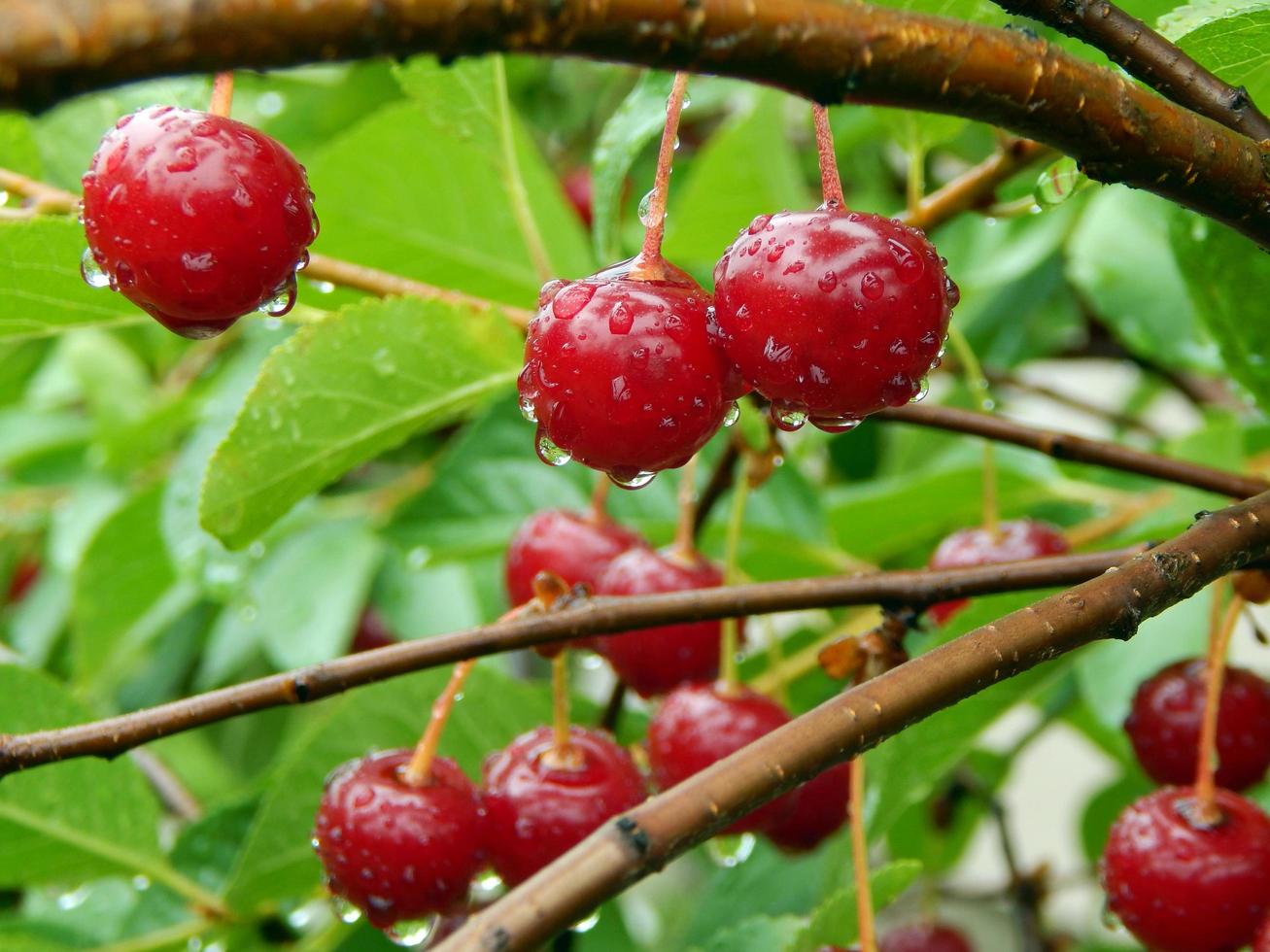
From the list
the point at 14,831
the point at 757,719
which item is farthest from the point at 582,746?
the point at 14,831

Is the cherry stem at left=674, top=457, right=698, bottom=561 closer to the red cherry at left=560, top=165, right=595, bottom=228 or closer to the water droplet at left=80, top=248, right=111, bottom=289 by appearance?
the water droplet at left=80, top=248, right=111, bottom=289

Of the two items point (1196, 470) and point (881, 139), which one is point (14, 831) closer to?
point (1196, 470)

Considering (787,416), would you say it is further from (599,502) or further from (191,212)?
(599,502)

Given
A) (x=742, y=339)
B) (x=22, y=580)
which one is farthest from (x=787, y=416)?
(x=22, y=580)

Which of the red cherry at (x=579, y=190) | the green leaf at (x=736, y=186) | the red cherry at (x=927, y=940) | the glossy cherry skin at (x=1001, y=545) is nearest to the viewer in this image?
the glossy cherry skin at (x=1001, y=545)

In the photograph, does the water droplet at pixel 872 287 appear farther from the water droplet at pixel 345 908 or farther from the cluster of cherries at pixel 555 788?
the water droplet at pixel 345 908

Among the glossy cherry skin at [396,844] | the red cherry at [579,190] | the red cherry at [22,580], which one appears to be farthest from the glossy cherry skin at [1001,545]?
the red cherry at [22,580]
